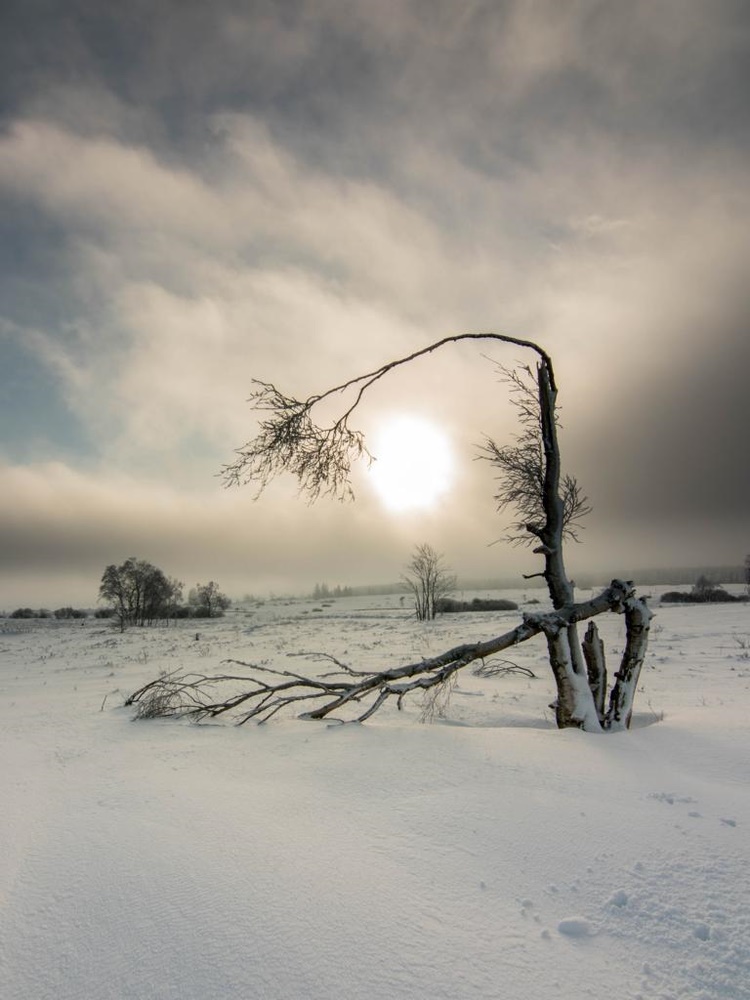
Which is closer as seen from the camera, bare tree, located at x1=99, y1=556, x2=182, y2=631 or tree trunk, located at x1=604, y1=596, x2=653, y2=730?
tree trunk, located at x1=604, y1=596, x2=653, y2=730

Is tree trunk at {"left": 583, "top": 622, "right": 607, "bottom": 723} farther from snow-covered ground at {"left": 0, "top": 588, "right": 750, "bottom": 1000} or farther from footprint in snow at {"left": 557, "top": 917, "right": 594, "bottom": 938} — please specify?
footprint in snow at {"left": 557, "top": 917, "right": 594, "bottom": 938}

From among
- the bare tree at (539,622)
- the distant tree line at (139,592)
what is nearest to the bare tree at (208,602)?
the distant tree line at (139,592)

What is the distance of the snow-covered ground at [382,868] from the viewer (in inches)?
51.6

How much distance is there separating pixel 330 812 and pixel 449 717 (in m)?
2.88

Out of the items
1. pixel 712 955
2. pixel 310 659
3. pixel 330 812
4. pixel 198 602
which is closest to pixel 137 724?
pixel 330 812

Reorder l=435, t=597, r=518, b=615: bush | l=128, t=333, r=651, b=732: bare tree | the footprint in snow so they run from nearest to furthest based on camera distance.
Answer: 1. the footprint in snow
2. l=128, t=333, r=651, b=732: bare tree
3. l=435, t=597, r=518, b=615: bush

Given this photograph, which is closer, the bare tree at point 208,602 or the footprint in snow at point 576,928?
the footprint in snow at point 576,928

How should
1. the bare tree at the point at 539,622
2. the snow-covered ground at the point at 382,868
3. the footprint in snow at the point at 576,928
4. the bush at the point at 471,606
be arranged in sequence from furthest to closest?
1. the bush at the point at 471,606
2. the bare tree at the point at 539,622
3. the footprint in snow at the point at 576,928
4. the snow-covered ground at the point at 382,868

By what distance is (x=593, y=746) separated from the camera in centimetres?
331

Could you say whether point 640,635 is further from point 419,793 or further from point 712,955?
point 712,955

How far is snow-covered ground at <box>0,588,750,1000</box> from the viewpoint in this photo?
1311 millimetres

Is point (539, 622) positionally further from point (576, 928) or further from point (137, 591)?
point (137, 591)

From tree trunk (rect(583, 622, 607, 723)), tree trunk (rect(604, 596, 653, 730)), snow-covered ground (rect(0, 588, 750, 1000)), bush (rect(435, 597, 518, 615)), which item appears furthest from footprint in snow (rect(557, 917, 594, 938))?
bush (rect(435, 597, 518, 615))

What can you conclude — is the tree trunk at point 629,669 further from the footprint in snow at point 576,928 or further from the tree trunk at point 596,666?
the footprint in snow at point 576,928
